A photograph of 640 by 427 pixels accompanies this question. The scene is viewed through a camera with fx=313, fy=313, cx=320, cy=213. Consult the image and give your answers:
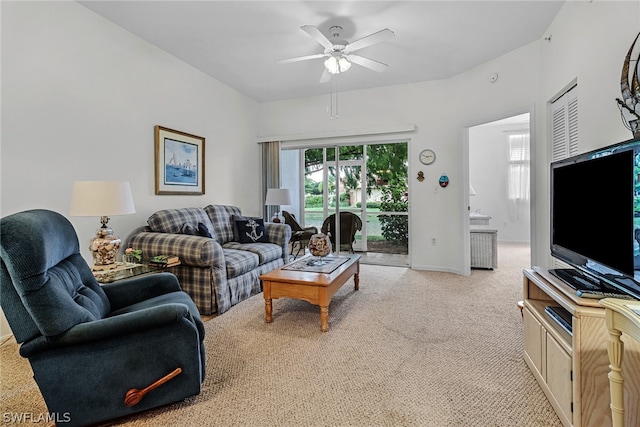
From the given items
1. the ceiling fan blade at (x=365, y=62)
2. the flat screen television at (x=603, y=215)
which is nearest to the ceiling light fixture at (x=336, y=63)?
the ceiling fan blade at (x=365, y=62)

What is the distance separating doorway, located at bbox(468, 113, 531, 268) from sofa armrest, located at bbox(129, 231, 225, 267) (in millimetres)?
6153

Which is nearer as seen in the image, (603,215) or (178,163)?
(603,215)

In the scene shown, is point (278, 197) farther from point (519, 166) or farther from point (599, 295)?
point (519, 166)

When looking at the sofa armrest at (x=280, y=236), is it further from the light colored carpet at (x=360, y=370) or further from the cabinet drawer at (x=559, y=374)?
the cabinet drawer at (x=559, y=374)

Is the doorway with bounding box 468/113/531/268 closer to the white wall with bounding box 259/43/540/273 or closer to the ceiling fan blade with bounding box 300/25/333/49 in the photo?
the white wall with bounding box 259/43/540/273

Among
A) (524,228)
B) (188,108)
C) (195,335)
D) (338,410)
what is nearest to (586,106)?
(338,410)

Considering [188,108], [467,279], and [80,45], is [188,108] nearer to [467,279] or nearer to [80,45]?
[80,45]

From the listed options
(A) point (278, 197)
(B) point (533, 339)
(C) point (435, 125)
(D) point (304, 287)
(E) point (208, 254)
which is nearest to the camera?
(B) point (533, 339)

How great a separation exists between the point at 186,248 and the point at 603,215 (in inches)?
114

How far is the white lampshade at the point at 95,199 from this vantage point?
227 cm

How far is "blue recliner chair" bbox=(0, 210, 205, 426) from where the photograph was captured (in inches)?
50.6

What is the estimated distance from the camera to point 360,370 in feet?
6.45


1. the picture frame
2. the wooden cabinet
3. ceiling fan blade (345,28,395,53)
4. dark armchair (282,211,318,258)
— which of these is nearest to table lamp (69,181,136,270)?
the picture frame

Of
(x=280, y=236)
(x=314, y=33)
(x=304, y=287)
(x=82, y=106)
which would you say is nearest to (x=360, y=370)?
(x=304, y=287)
